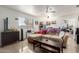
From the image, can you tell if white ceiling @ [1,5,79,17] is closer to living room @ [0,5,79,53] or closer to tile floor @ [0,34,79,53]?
living room @ [0,5,79,53]

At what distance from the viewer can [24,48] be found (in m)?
2.01

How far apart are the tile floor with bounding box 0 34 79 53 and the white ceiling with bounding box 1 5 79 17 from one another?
0.59 metres

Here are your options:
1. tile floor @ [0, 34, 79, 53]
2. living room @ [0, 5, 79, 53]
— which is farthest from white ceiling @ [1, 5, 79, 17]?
tile floor @ [0, 34, 79, 53]

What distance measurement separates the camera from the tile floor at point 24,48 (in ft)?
6.37

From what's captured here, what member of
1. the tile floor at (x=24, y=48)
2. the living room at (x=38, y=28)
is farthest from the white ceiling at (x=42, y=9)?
the tile floor at (x=24, y=48)

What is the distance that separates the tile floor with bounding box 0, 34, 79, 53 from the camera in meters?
1.94

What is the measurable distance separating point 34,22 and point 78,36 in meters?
1.02

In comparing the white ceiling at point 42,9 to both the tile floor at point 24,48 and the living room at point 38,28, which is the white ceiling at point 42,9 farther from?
the tile floor at point 24,48

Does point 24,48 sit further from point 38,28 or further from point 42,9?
point 42,9

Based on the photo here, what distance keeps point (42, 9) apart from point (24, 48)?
0.92m

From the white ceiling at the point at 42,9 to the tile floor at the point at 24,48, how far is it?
0.59 metres

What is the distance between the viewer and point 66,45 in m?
1.98
